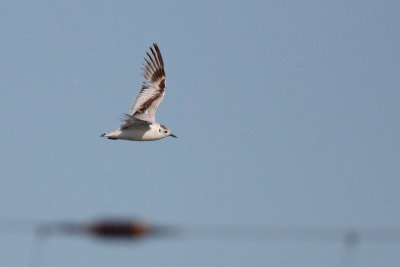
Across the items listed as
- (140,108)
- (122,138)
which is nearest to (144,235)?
(122,138)

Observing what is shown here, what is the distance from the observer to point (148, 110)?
48.0m

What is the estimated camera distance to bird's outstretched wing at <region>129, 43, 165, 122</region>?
4781cm

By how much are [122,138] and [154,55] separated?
38.6 feet

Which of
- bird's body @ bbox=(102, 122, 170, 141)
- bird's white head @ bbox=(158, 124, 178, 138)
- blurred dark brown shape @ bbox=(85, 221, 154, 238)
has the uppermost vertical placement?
bird's white head @ bbox=(158, 124, 178, 138)

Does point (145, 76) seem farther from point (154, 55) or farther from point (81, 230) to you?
point (81, 230)

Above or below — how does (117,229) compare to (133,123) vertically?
below

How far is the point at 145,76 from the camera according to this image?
Answer: 5250cm

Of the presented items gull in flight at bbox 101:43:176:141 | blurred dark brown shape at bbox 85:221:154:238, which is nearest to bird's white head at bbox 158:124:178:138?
gull in flight at bbox 101:43:176:141

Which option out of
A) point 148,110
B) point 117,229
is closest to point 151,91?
point 148,110

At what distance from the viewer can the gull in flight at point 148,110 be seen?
143 ft

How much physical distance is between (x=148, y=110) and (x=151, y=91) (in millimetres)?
2921

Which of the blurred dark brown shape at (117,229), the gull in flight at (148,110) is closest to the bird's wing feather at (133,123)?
the gull in flight at (148,110)

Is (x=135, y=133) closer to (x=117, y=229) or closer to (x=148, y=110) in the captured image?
(x=148, y=110)

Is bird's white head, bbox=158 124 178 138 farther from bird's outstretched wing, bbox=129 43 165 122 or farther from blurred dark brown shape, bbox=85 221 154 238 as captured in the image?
blurred dark brown shape, bbox=85 221 154 238
